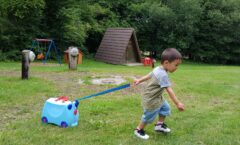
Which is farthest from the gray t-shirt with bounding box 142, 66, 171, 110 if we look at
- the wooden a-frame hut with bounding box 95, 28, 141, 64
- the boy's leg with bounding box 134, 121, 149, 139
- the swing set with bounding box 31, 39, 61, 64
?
the wooden a-frame hut with bounding box 95, 28, 141, 64

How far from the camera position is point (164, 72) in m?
4.17

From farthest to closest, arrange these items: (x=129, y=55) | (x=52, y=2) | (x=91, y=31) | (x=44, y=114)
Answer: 1. (x=91, y=31)
2. (x=129, y=55)
3. (x=52, y=2)
4. (x=44, y=114)

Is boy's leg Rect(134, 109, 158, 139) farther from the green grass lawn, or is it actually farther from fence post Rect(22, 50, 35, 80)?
fence post Rect(22, 50, 35, 80)

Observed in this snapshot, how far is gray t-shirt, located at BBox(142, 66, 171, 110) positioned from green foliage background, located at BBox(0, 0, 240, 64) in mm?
15039

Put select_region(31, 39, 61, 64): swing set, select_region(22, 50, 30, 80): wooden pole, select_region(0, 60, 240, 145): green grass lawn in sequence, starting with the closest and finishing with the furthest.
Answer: select_region(0, 60, 240, 145): green grass lawn < select_region(22, 50, 30, 80): wooden pole < select_region(31, 39, 61, 64): swing set

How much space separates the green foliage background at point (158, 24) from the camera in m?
A: 19.2

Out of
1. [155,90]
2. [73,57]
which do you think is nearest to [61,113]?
[155,90]

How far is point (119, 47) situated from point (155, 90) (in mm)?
15378

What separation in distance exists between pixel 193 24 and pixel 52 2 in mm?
10496

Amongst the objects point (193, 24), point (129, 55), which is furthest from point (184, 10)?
point (129, 55)

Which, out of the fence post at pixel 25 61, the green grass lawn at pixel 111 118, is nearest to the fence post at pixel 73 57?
the fence post at pixel 25 61

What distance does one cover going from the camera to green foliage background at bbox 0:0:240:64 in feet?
63.1

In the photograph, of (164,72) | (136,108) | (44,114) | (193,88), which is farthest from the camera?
(193,88)

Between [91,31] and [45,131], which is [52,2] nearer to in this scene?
[91,31]
